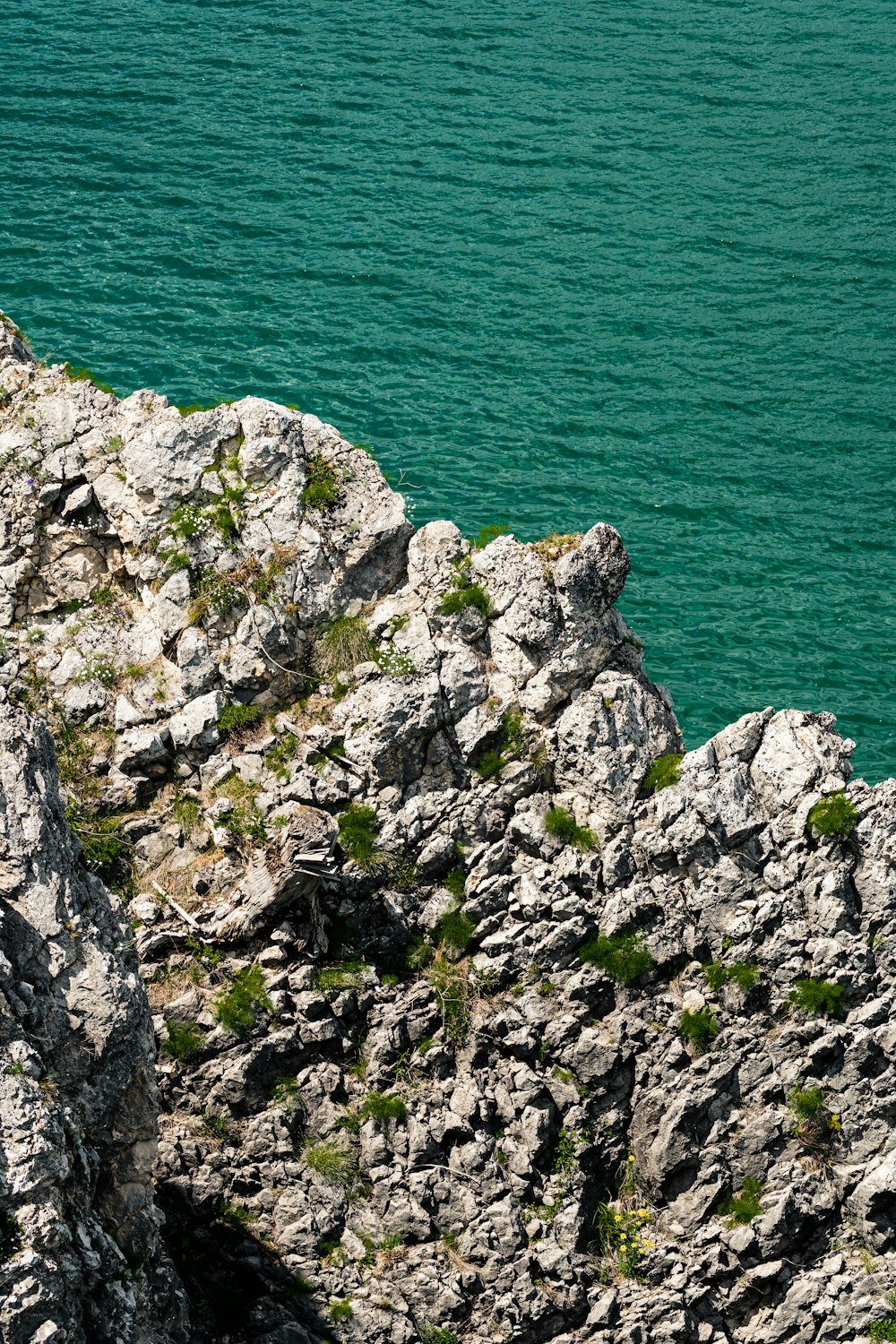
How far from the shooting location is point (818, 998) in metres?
24.0

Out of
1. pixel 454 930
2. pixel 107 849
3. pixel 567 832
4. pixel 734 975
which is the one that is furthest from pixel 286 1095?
pixel 734 975

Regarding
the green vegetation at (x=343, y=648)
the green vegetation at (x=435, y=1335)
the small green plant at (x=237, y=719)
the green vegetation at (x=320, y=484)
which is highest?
the green vegetation at (x=320, y=484)

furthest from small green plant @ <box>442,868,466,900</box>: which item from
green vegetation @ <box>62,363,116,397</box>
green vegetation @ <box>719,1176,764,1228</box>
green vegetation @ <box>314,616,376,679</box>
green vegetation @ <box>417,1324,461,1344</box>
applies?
green vegetation @ <box>62,363,116,397</box>

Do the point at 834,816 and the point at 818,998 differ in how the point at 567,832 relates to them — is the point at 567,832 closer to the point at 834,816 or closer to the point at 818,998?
the point at 834,816

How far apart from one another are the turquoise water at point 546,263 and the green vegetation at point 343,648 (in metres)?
13.3

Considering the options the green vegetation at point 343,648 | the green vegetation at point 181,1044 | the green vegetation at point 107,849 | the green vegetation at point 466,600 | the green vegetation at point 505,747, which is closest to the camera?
the green vegetation at point 181,1044

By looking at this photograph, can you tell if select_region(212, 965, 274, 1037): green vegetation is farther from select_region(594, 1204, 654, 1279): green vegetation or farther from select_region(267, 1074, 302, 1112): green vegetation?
select_region(594, 1204, 654, 1279): green vegetation

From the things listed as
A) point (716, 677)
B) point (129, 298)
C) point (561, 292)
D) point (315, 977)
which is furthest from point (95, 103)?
point (315, 977)

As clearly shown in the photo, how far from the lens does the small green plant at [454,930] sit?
25047 millimetres

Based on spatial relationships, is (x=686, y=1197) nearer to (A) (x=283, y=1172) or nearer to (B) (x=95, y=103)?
(A) (x=283, y=1172)

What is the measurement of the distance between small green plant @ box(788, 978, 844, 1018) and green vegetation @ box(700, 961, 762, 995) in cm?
77

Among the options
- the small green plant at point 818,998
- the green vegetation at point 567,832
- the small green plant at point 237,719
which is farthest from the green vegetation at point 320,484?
the small green plant at point 818,998

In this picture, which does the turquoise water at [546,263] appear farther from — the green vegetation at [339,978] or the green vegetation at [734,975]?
the green vegetation at [339,978]

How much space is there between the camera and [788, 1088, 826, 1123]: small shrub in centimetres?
2388
